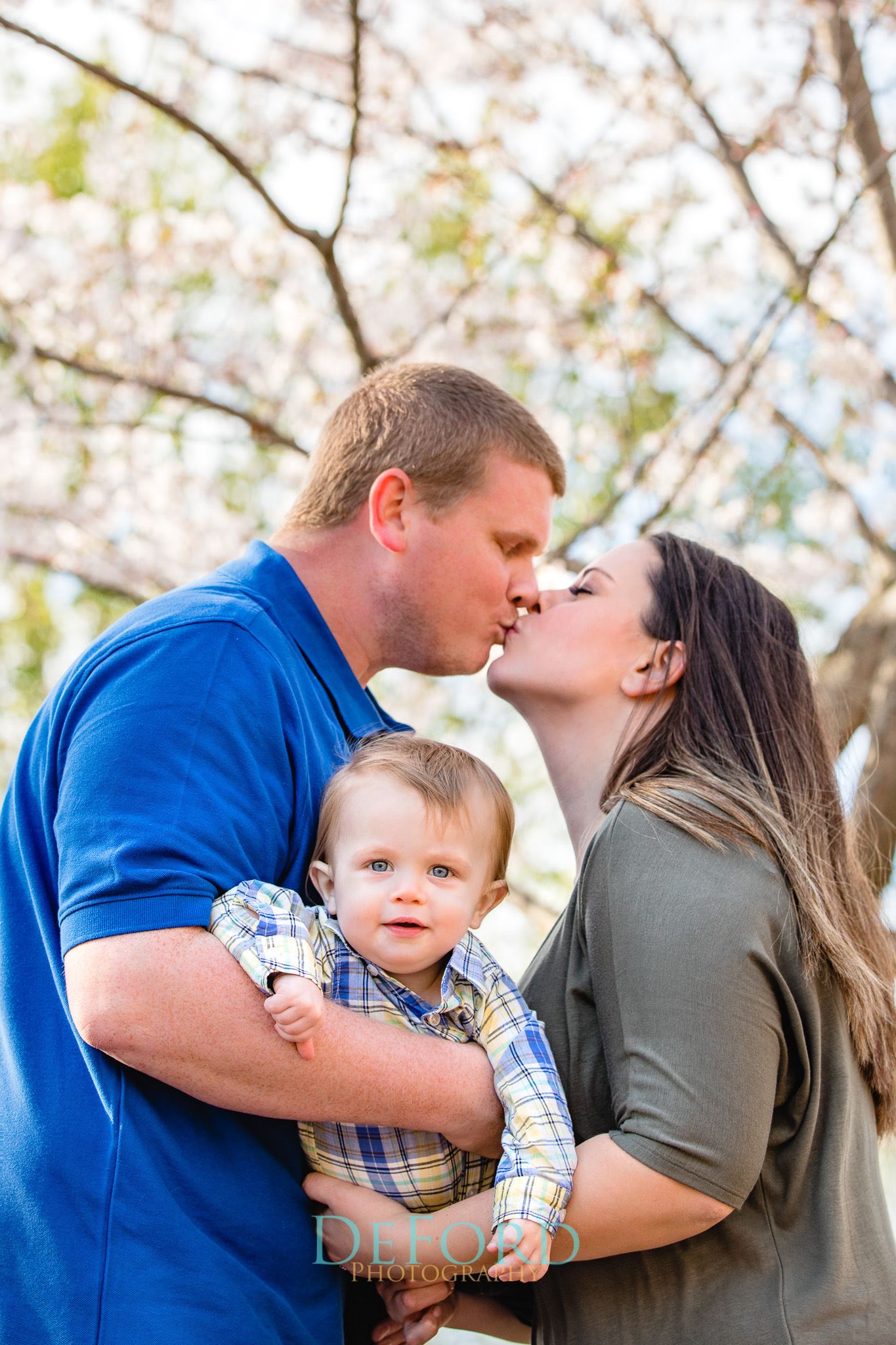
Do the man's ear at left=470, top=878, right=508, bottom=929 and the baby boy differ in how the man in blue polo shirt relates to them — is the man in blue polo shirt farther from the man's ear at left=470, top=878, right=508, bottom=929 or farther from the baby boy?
A: the man's ear at left=470, top=878, right=508, bottom=929

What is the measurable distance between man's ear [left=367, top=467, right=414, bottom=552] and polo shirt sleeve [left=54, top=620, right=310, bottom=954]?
0.67m

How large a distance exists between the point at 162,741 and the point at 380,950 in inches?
19.3

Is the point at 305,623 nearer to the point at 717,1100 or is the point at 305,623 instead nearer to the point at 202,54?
the point at 717,1100

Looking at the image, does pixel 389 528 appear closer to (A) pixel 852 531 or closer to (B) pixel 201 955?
(B) pixel 201 955

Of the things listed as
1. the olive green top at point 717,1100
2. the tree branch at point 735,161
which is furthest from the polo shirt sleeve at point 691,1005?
the tree branch at point 735,161

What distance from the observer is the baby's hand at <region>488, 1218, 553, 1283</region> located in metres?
1.78

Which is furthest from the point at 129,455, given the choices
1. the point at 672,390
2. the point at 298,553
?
the point at 298,553

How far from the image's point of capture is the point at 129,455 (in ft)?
25.2

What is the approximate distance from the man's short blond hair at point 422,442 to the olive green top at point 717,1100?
0.94 m

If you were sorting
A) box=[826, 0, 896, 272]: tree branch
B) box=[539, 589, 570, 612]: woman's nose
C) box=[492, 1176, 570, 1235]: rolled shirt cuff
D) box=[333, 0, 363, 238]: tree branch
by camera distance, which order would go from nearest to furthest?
box=[492, 1176, 570, 1235]: rolled shirt cuff, box=[539, 589, 570, 612]: woman's nose, box=[333, 0, 363, 238]: tree branch, box=[826, 0, 896, 272]: tree branch

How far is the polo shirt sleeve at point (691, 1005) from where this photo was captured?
5.96 feet

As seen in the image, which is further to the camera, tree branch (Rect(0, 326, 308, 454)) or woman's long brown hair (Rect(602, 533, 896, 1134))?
tree branch (Rect(0, 326, 308, 454))

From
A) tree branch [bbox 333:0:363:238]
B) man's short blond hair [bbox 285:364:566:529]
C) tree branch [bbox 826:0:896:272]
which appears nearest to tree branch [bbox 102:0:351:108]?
tree branch [bbox 333:0:363:238]

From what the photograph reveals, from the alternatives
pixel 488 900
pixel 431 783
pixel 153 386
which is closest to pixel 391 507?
pixel 431 783
